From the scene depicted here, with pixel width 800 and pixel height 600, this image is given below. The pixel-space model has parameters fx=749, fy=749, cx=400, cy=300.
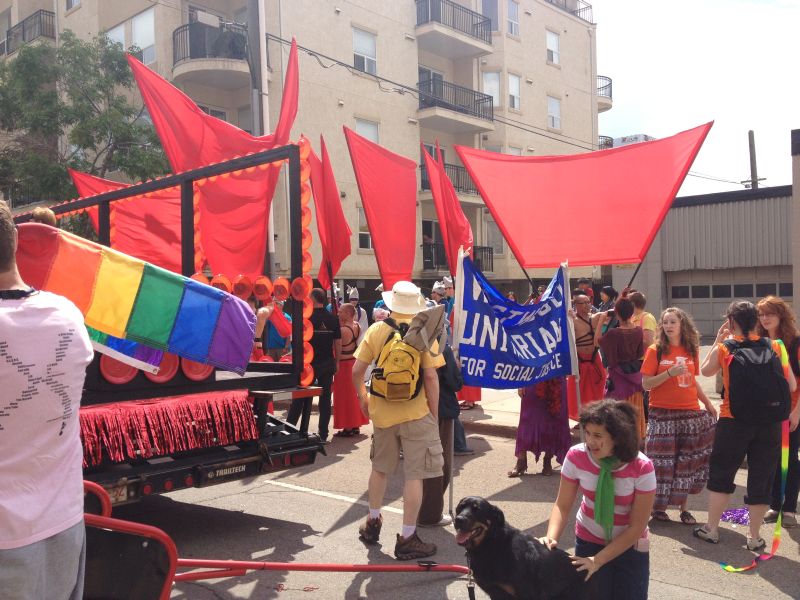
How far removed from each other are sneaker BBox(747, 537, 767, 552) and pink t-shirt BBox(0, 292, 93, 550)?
4518 millimetres

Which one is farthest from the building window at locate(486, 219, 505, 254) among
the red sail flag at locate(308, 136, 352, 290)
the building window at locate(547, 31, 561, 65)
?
the red sail flag at locate(308, 136, 352, 290)

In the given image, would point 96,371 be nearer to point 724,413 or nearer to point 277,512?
point 277,512

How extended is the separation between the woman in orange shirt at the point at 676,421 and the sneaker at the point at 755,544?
69cm

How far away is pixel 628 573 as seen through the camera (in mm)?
3252

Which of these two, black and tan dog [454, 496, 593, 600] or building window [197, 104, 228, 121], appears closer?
black and tan dog [454, 496, 593, 600]

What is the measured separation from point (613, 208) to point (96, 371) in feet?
16.9

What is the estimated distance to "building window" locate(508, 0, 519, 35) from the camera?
1184 inches

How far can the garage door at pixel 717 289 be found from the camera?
2448cm

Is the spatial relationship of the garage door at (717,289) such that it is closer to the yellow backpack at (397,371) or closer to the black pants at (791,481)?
the black pants at (791,481)

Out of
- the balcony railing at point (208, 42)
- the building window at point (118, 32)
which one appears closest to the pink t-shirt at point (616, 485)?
the balcony railing at point (208, 42)

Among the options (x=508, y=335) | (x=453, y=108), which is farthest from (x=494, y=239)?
(x=508, y=335)

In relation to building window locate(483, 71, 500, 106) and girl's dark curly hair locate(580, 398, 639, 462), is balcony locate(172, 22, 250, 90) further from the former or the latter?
girl's dark curly hair locate(580, 398, 639, 462)

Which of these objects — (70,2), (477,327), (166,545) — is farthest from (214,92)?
(166,545)

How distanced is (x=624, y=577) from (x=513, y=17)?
30085 millimetres
